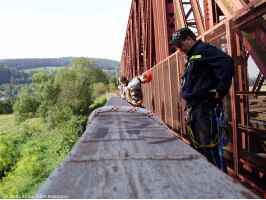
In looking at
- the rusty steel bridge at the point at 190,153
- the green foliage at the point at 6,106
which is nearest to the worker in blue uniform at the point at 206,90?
the rusty steel bridge at the point at 190,153

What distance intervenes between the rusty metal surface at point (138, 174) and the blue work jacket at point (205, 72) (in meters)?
0.81

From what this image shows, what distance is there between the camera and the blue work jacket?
2.16m

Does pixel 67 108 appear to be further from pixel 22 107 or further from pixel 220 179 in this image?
pixel 220 179

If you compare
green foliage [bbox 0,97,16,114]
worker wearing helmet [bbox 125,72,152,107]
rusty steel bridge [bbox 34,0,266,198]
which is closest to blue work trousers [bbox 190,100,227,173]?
rusty steel bridge [bbox 34,0,266,198]

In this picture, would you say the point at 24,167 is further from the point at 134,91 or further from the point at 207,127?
the point at 207,127

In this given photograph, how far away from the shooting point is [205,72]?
2400 mm

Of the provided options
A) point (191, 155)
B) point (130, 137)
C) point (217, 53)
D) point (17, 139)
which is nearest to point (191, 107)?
point (217, 53)

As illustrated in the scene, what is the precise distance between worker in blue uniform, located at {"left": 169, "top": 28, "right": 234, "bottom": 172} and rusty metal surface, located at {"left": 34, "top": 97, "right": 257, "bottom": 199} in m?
0.69

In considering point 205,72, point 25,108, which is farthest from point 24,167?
point 25,108

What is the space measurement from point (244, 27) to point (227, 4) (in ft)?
1.85

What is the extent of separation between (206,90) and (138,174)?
4.83 feet

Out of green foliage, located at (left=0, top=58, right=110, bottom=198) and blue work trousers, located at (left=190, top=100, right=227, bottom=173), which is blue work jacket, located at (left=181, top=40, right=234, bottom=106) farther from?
green foliage, located at (left=0, top=58, right=110, bottom=198)

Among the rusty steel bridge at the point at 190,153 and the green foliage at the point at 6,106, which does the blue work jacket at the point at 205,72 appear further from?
the green foliage at the point at 6,106

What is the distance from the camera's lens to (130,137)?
6.76 feet
